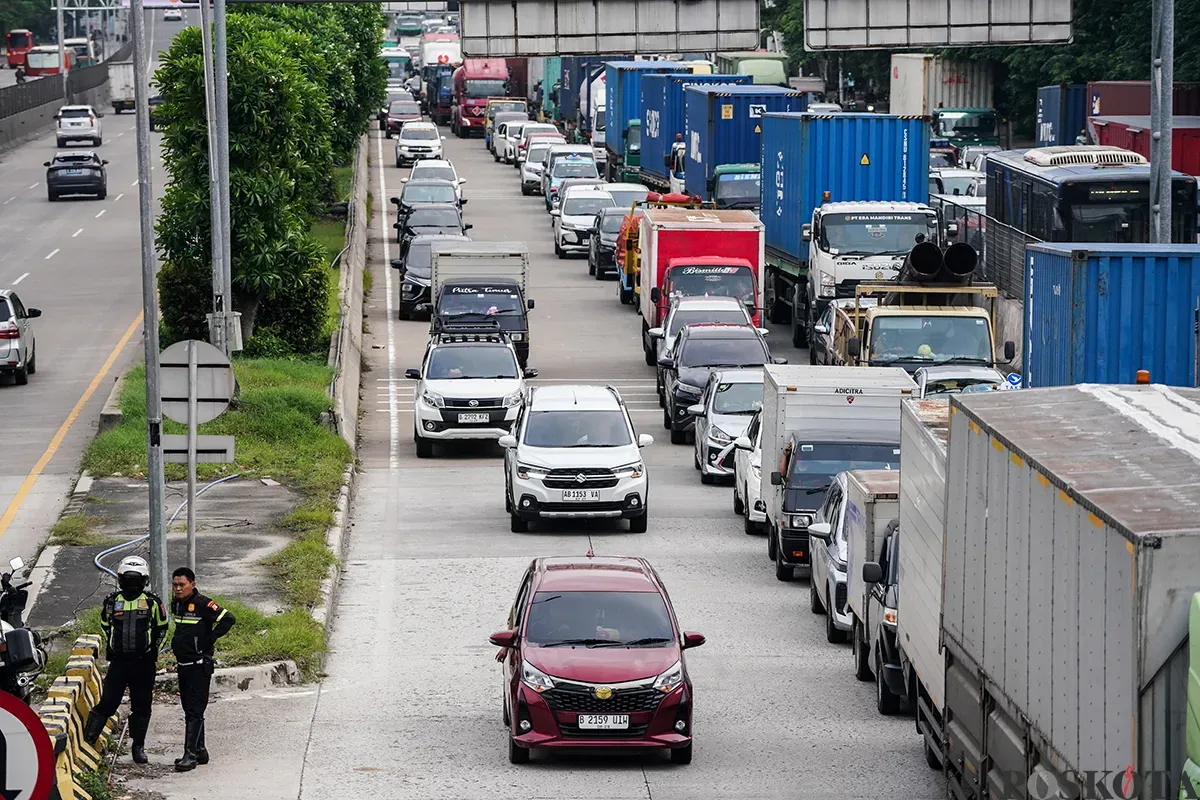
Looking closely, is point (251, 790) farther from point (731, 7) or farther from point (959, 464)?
point (731, 7)

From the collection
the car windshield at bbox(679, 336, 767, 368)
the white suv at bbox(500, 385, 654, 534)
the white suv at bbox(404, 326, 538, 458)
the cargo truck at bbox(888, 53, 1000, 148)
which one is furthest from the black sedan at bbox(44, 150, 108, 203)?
the white suv at bbox(500, 385, 654, 534)

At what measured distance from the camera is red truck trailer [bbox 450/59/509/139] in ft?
306

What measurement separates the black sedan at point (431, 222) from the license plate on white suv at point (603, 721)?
34.7 metres

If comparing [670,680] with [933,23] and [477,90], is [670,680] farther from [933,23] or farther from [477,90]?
[477,90]

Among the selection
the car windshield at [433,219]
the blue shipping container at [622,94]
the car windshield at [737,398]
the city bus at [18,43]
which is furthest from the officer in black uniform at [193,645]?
the city bus at [18,43]

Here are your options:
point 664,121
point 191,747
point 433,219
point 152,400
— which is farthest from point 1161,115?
point 664,121

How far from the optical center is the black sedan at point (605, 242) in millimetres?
49281

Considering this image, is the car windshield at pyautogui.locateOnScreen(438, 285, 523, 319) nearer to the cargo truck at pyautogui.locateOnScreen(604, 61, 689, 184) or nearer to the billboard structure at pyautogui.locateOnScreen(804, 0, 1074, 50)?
the billboard structure at pyautogui.locateOnScreen(804, 0, 1074, 50)

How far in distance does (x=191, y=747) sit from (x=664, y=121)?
157ft

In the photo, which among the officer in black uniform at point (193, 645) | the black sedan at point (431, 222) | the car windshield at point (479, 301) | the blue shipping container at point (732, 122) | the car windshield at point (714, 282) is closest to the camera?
the officer in black uniform at point (193, 645)

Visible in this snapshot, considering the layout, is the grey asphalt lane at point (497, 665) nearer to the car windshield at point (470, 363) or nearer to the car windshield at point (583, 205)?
the car windshield at point (470, 363)

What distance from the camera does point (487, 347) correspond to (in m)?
31.5

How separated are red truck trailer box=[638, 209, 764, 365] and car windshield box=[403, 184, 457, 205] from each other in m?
15.2

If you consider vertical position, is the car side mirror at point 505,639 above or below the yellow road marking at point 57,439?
above
